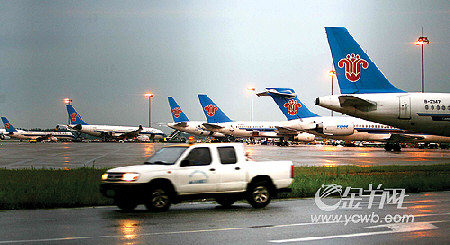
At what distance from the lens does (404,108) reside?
30.5 metres

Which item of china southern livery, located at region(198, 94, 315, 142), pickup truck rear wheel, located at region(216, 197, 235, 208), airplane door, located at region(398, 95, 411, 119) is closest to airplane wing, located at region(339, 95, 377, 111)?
airplane door, located at region(398, 95, 411, 119)

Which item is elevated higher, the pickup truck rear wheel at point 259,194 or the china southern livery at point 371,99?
the china southern livery at point 371,99

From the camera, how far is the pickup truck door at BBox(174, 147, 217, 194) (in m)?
11.9

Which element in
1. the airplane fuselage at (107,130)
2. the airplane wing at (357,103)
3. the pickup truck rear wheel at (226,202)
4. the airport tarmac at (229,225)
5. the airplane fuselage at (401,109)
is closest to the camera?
the airport tarmac at (229,225)

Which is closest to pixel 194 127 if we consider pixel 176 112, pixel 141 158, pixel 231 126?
pixel 176 112

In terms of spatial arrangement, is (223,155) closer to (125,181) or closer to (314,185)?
(125,181)

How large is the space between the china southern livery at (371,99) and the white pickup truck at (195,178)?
59.0 feet

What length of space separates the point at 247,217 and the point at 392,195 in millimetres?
6659

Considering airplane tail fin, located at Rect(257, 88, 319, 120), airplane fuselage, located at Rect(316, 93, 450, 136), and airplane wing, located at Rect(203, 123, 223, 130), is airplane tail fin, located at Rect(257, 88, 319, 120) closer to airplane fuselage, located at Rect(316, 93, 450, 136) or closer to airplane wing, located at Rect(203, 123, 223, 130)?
airplane wing, located at Rect(203, 123, 223, 130)

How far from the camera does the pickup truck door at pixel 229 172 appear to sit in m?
12.3

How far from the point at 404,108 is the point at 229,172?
69.1 feet

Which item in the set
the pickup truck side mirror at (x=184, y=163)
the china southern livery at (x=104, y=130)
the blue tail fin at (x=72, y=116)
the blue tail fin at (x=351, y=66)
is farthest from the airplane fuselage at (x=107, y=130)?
the pickup truck side mirror at (x=184, y=163)

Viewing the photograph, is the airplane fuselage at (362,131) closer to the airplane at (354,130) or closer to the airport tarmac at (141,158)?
the airplane at (354,130)

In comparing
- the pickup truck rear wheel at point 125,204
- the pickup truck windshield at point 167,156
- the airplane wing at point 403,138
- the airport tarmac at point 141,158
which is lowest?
the pickup truck rear wheel at point 125,204
